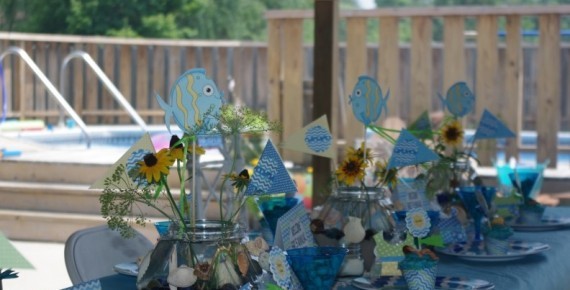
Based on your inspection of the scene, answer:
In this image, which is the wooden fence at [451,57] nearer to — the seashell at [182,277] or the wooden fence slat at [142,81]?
the wooden fence slat at [142,81]

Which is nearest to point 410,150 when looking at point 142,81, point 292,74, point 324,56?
point 324,56

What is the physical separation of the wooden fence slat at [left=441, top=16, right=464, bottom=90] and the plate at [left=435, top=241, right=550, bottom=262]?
14.4 ft

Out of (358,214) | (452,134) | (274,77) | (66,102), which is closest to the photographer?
(358,214)

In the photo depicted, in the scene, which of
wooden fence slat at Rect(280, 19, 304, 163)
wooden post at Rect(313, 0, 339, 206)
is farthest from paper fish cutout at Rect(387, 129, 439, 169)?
wooden fence slat at Rect(280, 19, 304, 163)

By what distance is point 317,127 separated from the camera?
7.32ft

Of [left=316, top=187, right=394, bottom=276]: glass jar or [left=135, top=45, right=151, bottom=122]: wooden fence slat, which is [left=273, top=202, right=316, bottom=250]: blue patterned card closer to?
[left=316, top=187, right=394, bottom=276]: glass jar

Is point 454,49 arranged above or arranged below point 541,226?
above

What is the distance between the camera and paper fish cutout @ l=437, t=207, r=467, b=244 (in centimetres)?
248

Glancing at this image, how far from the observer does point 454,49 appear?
684cm

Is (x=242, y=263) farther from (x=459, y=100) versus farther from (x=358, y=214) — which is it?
(x=459, y=100)

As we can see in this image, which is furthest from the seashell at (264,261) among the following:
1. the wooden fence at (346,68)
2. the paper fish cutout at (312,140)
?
the wooden fence at (346,68)

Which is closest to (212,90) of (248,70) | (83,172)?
(83,172)

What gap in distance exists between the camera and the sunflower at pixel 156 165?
169cm

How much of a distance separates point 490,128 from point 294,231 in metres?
1.24
